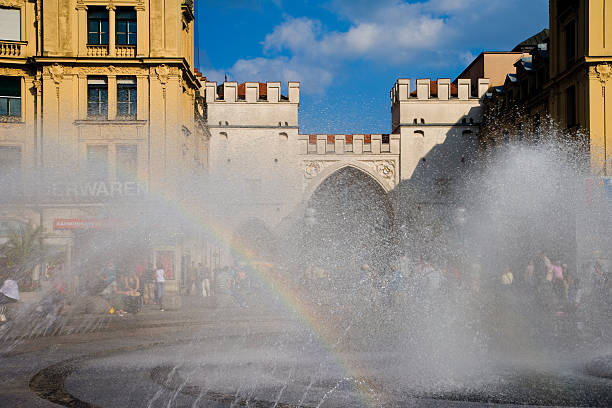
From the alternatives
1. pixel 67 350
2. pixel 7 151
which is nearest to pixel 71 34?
pixel 7 151

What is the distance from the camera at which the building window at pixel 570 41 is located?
110ft

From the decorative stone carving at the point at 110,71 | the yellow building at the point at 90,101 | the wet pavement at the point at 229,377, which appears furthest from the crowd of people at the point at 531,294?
the decorative stone carving at the point at 110,71

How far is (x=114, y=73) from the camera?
32969 mm

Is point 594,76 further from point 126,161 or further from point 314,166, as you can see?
point 314,166

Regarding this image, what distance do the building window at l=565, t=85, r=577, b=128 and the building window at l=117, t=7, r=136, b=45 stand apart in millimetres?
20857

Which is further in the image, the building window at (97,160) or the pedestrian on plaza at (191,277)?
the building window at (97,160)

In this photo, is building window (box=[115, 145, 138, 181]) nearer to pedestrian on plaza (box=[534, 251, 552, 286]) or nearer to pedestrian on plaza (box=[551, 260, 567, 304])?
pedestrian on plaza (box=[534, 251, 552, 286])

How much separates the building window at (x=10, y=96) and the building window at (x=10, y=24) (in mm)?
1956

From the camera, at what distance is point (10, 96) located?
→ 33.2 metres

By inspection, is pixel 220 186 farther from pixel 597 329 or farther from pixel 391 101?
pixel 597 329

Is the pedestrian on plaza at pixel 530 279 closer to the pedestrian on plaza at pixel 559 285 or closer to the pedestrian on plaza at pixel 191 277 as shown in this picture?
the pedestrian on plaza at pixel 559 285

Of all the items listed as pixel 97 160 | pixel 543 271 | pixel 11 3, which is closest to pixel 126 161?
pixel 97 160

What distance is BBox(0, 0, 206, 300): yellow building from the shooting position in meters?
32.5

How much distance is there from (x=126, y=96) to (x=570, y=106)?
2120 cm
